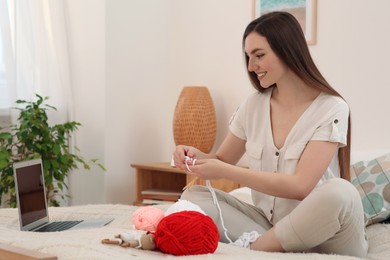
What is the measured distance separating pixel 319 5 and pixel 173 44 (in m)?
1.07

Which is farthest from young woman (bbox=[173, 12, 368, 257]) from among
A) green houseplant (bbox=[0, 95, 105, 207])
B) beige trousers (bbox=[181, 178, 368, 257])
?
green houseplant (bbox=[0, 95, 105, 207])

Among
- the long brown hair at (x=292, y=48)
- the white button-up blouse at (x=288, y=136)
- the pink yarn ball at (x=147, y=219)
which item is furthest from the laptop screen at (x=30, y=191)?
the long brown hair at (x=292, y=48)

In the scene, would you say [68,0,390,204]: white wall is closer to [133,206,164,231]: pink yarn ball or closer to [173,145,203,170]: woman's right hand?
[173,145,203,170]: woman's right hand

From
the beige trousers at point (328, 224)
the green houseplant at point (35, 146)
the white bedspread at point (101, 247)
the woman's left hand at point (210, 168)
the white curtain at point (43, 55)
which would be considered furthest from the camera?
the white curtain at point (43, 55)

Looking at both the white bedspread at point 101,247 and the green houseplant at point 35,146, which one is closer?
the white bedspread at point 101,247

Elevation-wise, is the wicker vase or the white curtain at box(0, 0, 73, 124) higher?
the white curtain at box(0, 0, 73, 124)

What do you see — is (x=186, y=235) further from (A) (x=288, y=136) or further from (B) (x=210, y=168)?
(A) (x=288, y=136)

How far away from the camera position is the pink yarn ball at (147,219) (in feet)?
5.80

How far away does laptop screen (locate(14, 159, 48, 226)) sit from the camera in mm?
2037

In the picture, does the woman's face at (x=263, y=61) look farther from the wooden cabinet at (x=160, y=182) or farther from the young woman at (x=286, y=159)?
the wooden cabinet at (x=160, y=182)

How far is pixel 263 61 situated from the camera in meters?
1.99

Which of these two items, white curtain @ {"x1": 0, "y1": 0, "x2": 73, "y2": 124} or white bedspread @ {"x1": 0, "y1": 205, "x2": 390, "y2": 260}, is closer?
white bedspread @ {"x1": 0, "y1": 205, "x2": 390, "y2": 260}

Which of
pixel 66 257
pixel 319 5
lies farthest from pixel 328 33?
pixel 66 257

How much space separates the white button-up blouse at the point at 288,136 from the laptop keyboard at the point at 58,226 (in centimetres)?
56
